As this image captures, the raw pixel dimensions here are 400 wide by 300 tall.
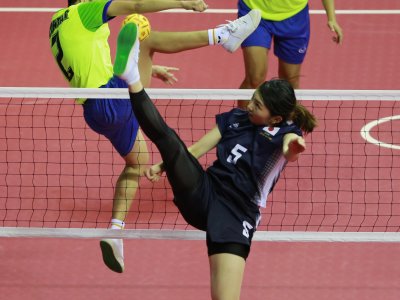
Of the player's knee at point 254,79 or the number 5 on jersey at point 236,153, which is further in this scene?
the player's knee at point 254,79

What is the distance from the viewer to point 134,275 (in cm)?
845

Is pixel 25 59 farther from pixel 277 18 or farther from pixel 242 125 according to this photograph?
pixel 242 125

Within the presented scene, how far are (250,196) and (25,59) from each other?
6765mm

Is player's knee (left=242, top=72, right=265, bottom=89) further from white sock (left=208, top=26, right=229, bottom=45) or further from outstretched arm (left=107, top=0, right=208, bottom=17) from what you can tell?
outstretched arm (left=107, top=0, right=208, bottom=17)

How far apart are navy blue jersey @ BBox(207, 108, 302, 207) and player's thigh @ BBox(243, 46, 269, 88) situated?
9.63 feet

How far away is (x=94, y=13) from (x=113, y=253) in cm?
193

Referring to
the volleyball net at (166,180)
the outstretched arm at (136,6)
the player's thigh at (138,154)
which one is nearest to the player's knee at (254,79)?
the volleyball net at (166,180)

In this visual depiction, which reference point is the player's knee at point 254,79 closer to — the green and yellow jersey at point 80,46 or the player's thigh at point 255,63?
the player's thigh at point 255,63

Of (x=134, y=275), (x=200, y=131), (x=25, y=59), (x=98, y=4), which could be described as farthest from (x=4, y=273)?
(x=25, y=59)

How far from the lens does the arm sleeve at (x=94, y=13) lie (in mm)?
8133

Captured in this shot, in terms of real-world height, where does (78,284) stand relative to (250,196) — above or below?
below

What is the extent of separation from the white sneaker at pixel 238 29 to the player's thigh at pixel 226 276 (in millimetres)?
2641

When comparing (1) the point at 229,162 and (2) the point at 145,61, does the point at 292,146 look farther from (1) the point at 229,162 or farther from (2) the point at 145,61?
(2) the point at 145,61

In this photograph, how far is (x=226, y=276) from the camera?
21.8ft
